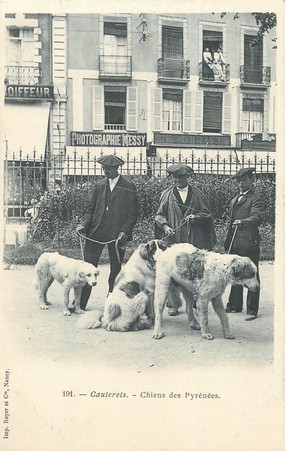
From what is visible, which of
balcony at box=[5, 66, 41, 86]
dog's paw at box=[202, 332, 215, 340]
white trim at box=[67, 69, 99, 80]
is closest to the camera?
dog's paw at box=[202, 332, 215, 340]

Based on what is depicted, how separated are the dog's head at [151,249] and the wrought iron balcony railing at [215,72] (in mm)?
2535

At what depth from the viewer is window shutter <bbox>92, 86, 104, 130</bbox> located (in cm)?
1059

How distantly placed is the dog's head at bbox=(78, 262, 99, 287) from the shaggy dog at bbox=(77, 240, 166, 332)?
311mm

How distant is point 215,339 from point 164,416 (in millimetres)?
935

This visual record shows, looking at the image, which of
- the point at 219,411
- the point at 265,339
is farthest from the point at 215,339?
the point at 219,411

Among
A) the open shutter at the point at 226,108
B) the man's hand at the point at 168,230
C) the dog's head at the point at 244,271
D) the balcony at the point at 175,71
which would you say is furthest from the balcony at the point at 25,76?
the dog's head at the point at 244,271

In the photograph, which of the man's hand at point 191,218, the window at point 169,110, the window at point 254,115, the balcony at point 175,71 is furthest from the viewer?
the window at point 169,110

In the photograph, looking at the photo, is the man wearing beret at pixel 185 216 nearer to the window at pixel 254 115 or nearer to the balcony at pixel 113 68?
the window at pixel 254 115

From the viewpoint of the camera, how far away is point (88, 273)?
5047 mm

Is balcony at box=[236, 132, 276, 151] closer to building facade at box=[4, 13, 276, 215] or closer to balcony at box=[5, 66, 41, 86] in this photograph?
building facade at box=[4, 13, 276, 215]

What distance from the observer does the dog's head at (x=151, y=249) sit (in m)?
4.71

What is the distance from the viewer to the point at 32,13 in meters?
4.65

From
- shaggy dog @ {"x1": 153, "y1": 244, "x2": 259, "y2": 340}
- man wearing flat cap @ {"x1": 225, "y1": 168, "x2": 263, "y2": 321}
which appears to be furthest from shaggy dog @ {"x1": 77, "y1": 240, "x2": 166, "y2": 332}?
man wearing flat cap @ {"x1": 225, "y1": 168, "x2": 263, "y2": 321}

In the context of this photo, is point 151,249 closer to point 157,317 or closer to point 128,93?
point 157,317
